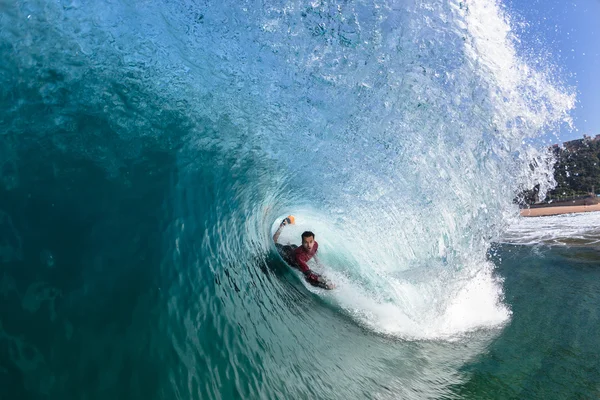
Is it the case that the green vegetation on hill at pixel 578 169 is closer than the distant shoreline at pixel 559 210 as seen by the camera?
No

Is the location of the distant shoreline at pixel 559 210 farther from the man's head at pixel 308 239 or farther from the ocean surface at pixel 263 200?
the man's head at pixel 308 239

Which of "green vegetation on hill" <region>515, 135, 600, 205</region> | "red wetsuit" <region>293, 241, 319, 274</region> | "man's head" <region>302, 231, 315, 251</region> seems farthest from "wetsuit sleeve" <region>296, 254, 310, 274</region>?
"green vegetation on hill" <region>515, 135, 600, 205</region>

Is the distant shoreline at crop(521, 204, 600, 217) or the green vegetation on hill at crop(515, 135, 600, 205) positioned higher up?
the green vegetation on hill at crop(515, 135, 600, 205)

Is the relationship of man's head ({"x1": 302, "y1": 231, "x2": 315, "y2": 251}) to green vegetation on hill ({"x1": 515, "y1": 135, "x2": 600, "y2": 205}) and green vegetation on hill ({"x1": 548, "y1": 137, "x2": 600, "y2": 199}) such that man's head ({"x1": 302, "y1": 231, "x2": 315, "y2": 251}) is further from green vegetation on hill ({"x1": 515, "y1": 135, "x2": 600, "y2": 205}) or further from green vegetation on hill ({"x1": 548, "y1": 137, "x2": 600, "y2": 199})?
green vegetation on hill ({"x1": 548, "y1": 137, "x2": 600, "y2": 199})

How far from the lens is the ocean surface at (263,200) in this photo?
11.5 feet

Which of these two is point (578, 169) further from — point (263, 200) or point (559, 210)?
point (263, 200)

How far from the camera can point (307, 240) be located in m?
7.88

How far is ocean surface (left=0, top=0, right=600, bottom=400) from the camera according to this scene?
3.49 m

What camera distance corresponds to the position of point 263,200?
29.4ft

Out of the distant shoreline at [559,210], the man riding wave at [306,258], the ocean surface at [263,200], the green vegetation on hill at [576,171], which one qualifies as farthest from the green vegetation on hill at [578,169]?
the man riding wave at [306,258]

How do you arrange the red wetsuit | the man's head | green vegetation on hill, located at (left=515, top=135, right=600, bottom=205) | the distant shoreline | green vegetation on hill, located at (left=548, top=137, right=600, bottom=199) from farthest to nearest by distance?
green vegetation on hill, located at (left=548, top=137, right=600, bottom=199), green vegetation on hill, located at (left=515, top=135, right=600, bottom=205), the distant shoreline, the red wetsuit, the man's head

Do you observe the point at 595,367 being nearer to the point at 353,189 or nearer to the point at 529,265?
the point at 353,189

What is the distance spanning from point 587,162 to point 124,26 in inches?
3155

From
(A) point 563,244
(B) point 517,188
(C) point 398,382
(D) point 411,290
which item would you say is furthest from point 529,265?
(C) point 398,382
